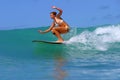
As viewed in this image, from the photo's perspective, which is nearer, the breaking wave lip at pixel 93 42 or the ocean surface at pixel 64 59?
the ocean surface at pixel 64 59

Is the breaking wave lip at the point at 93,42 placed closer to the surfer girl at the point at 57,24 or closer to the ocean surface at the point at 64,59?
the ocean surface at the point at 64,59

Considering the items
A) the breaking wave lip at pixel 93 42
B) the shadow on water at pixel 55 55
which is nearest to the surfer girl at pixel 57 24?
the shadow on water at pixel 55 55

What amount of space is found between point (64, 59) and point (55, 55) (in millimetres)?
962

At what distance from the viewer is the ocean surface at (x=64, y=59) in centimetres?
839

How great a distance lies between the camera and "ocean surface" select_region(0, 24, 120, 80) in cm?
839

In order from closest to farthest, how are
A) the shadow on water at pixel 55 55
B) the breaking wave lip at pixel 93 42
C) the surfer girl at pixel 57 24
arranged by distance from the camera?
the shadow on water at pixel 55 55, the surfer girl at pixel 57 24, the breaking wave lip at pixel 93 42

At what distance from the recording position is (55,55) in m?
11.8

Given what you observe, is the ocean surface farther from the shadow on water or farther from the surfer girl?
the surfer girl

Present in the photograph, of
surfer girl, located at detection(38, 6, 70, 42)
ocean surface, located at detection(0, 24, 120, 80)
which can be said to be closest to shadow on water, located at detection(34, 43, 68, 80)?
ocean surface, located at detection(0, 24, 120, 80)

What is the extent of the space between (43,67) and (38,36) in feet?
30.3

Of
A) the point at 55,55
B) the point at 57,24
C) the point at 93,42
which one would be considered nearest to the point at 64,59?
the point at 55,55

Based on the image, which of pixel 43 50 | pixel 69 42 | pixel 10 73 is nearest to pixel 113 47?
pixel 69 42

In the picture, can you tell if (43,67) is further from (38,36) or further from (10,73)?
(38,36)

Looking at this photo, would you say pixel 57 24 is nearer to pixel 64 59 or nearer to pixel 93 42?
pixel 93 42
